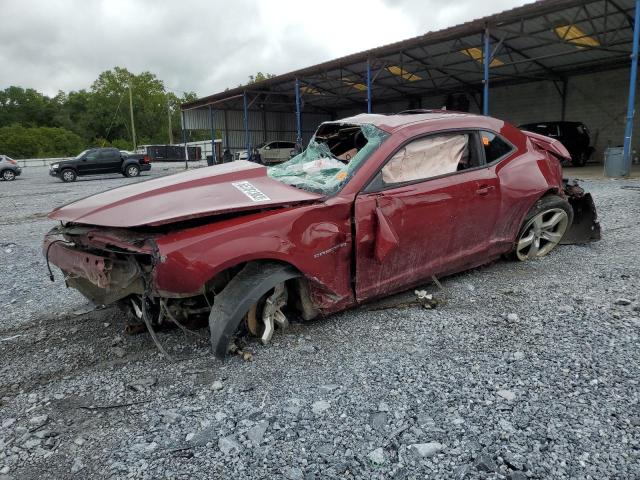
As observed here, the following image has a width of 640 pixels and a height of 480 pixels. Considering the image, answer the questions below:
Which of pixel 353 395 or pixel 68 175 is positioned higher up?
pixel 68 175

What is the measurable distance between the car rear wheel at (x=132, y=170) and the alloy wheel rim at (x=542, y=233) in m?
20.5

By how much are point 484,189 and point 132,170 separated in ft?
68.3

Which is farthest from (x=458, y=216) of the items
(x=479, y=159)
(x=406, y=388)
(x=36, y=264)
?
(x=36, y=264)

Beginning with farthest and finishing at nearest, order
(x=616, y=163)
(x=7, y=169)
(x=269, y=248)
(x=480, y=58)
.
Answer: (x=7, y=169)
(x=480, y=58)
(x=616, y=163)
(x=269, y=248)

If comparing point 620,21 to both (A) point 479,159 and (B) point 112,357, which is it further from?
(B) point 112,357

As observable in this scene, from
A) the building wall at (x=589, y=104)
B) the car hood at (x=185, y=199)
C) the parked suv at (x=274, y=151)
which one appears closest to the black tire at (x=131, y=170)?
the parked suv at (x=274, y=151)

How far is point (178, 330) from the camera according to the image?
3006 mm

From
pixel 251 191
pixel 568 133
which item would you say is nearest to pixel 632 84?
pixel 568 133

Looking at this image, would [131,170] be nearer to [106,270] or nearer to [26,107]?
[106,270]

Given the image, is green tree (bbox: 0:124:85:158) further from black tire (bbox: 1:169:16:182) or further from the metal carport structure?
black tire (bbox: 1:169:16:182)

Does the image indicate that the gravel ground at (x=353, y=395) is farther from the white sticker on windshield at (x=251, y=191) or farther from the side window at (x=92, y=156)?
the side window at (x=92, y=156)

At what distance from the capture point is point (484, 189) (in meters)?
3.48

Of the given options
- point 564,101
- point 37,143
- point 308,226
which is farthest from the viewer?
Result: point 37,143

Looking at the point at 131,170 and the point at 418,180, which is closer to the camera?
the point at 418,180
